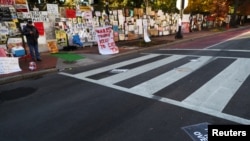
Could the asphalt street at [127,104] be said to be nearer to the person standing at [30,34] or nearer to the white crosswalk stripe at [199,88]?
the white crosswalk stripe at [199,88]

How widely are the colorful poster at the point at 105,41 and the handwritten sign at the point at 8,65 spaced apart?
481 cm

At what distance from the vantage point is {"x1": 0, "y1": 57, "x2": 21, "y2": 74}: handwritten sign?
9.30 metres

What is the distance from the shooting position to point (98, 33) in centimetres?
1348

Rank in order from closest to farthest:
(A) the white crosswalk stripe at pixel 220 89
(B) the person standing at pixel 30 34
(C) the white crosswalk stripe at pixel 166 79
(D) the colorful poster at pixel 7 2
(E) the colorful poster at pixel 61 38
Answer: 1. (A) the white crosswalk stripe at pixel 220 89
2. (C) the white crosswalk stripe at pixel 166 79
3. (B) the person standing at pixel 30 34
4. (D) the colorful poster at pixel 7 2
5. (E) the colorful poster at pixel 61 38

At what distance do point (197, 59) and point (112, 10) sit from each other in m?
8.73

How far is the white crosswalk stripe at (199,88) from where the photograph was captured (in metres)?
5.42

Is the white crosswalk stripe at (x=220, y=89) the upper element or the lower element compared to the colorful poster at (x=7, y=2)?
lower

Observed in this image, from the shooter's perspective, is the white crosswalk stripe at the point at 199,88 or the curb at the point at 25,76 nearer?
the white crosswalk stripe at the point at 199,88

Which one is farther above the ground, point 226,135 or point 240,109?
point 226,135

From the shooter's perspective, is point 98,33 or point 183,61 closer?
point 183,61

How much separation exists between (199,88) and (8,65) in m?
7.15

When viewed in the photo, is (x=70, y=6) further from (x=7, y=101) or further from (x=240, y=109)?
(x=240, y=109)

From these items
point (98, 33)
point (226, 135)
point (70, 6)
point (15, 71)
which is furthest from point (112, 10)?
point (226, 135)

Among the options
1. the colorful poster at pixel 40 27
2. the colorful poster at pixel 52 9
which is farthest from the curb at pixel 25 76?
the colorful poster at pixel 52 9
